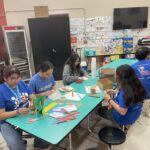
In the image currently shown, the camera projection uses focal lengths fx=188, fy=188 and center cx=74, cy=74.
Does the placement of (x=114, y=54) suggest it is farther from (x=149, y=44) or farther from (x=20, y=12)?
(x=20, y=12)

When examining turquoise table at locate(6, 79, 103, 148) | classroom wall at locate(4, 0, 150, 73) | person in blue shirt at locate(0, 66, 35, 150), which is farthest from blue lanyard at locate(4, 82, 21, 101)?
classroom wall at locate(4, 0, 150, 73)

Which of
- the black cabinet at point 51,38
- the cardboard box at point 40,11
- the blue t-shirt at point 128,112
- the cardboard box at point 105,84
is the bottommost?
the blue t-shirt at point 128,112

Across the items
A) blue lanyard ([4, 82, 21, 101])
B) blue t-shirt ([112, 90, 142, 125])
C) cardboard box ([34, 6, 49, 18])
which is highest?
cardboard box ([34, 6, 49, 18])

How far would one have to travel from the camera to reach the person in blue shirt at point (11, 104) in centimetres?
185

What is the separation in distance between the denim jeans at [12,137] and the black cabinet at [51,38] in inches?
118

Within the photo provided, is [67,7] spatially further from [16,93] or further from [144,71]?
[16,93]

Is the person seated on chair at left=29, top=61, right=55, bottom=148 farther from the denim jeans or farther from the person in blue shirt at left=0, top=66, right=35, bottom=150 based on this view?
the denim jeans

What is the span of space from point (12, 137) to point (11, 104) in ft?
1.11

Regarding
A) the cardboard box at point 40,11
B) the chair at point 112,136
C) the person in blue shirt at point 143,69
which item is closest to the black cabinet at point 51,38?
the cardboard box at point 40,11

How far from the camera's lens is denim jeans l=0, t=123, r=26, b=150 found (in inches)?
71.2

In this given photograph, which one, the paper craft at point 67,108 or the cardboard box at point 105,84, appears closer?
the paper craft at point 67,108

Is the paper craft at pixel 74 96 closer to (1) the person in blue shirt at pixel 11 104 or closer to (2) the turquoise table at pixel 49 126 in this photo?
(2) the turquoise table at pixel 49 126

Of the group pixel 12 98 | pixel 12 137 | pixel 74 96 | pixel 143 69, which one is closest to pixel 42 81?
pixel 74 96

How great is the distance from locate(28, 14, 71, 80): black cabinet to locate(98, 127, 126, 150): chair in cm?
318
